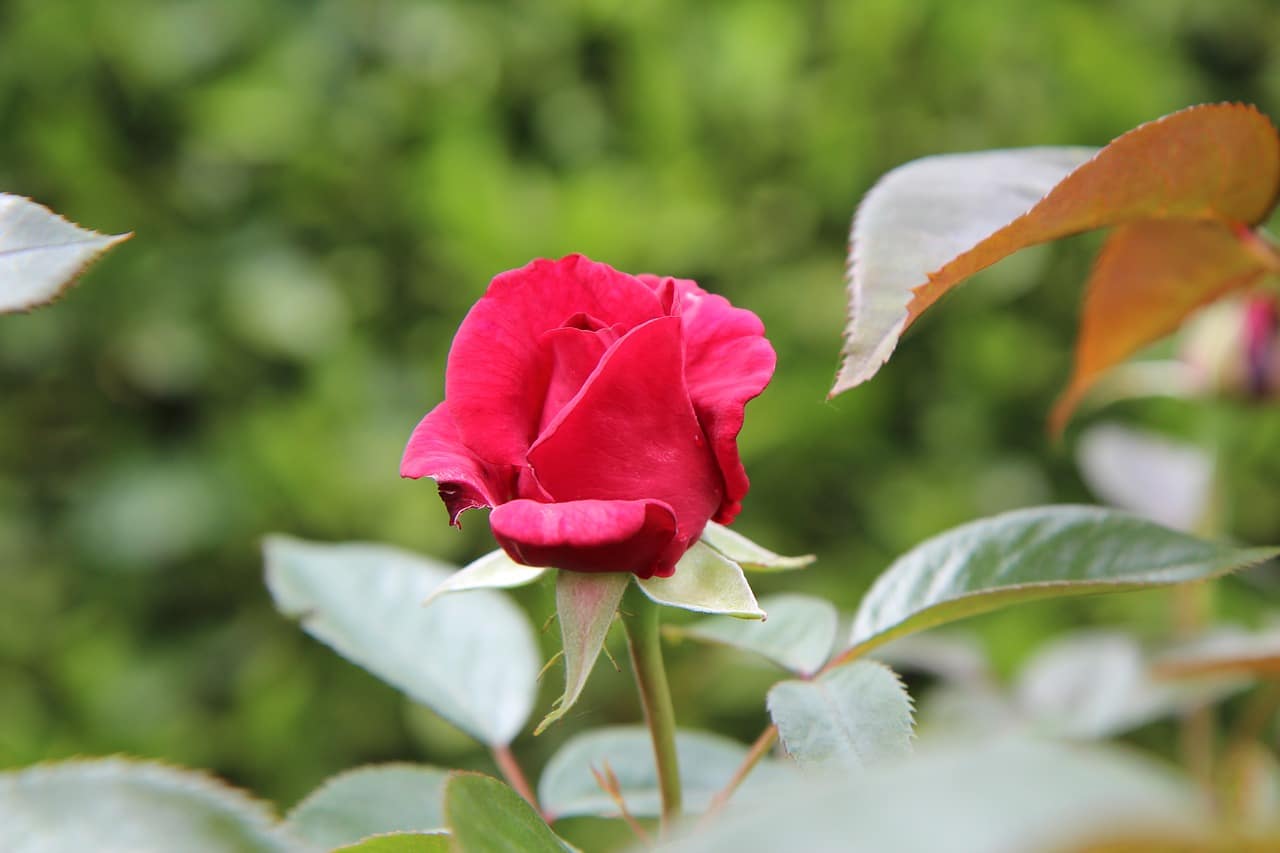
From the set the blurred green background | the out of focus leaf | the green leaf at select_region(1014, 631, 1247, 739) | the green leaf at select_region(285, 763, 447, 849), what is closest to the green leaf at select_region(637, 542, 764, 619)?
the green leaf at select_region(285, 763, 447, 849)

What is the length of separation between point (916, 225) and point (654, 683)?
15 centimetres

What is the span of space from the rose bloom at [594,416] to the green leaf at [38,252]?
0.08 metres

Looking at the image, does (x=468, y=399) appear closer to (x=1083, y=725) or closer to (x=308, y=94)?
(x=1083, y=725)

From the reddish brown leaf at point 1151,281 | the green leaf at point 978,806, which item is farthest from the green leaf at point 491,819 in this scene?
the reddish brown leaf at point 1151,281

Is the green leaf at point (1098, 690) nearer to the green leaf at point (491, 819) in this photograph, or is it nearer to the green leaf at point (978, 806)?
the green leaf at point (491, 819)

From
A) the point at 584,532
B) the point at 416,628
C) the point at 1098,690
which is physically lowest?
the point at 1098,690

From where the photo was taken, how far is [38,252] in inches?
9.2

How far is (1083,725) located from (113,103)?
1.06 metres

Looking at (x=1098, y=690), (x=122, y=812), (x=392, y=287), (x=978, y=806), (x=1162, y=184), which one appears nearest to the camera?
(x=978, y=806)

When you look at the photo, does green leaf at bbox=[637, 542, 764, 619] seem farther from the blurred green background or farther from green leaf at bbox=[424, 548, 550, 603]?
the blurred green background

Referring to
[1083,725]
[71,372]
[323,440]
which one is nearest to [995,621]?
[1083,725]

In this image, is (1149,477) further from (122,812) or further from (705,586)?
(122,812)

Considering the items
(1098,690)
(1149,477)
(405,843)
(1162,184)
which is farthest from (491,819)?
(1149,477)

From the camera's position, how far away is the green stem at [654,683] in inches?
11.4
